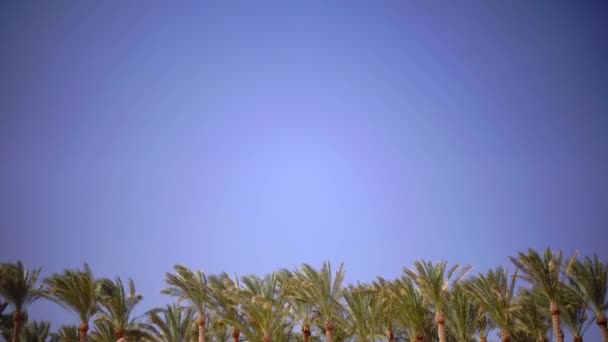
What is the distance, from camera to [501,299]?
114 feet

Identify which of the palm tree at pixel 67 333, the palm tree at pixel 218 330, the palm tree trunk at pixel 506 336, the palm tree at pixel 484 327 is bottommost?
the palm tree trunk at pixel 506 336

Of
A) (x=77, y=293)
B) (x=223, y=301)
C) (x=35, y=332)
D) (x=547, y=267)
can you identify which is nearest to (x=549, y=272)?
(x=547, y=267)

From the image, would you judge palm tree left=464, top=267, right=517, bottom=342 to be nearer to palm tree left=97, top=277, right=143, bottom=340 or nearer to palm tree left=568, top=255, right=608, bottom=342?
palm tree left=568, top=255, right=608, bottom=342

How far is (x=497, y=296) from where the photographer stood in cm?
3475

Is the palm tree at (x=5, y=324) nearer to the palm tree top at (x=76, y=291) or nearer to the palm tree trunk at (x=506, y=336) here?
the palm tree top at (x=76, y=291)

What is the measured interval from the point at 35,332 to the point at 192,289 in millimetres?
21186

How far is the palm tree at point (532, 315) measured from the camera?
36.4 metres

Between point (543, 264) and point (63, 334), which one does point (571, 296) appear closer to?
point (543, 264)

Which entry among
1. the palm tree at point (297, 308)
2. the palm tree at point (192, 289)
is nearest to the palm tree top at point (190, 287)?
the palm tree at point (192, 289)

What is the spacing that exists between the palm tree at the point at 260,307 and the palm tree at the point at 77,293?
10.0 meters

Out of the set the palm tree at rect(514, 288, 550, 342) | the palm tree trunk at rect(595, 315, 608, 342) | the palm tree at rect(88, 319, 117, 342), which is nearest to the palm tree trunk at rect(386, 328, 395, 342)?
the palm tree at rect(514, 288, 550, 342)

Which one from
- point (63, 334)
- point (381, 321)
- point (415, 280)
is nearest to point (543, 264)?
point (415, 280)

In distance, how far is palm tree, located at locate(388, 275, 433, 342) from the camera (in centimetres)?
3409

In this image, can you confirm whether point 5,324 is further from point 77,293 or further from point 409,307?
point 409,307
